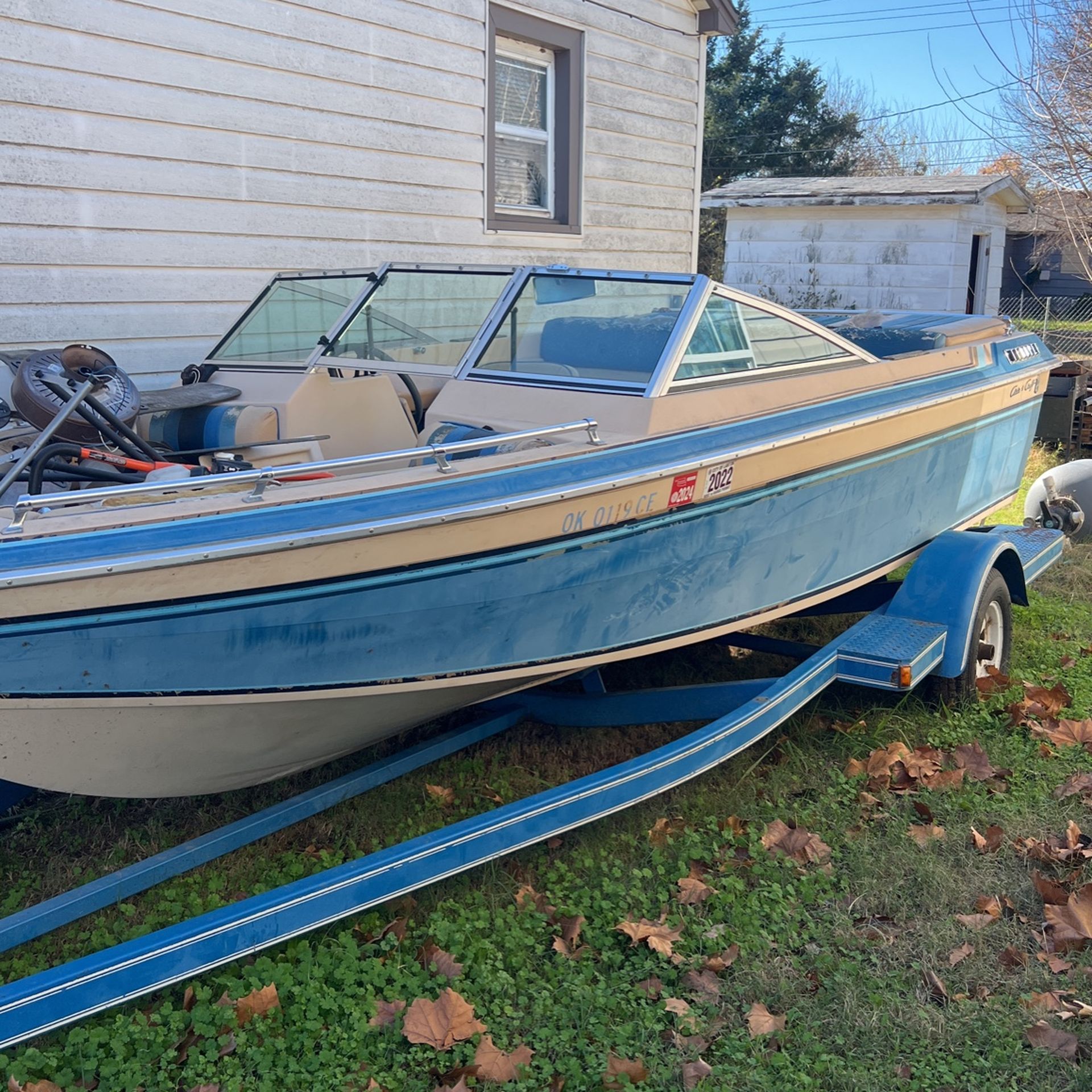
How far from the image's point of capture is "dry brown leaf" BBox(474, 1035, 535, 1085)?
2.49 metres

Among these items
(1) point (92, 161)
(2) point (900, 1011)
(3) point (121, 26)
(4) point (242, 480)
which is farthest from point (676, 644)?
(3) point (121, 26)

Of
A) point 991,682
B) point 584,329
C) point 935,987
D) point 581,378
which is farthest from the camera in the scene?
point 991,682

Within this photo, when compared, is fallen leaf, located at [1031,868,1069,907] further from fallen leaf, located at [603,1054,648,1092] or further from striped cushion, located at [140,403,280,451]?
striped cushion, located at [140,403,280,451]

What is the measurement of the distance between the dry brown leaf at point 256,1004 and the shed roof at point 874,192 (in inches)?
522

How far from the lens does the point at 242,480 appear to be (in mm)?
2785

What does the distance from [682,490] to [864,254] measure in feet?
40.8

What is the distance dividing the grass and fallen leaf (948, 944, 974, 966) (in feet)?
0.05

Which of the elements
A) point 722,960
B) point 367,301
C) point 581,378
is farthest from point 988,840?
point 367,301

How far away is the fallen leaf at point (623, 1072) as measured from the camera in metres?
2.46

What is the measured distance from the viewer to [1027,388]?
5766 millimetres

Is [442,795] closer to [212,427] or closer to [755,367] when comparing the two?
[212,427]

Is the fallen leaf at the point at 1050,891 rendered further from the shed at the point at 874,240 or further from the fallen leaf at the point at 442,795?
the shed at the point at 874,240

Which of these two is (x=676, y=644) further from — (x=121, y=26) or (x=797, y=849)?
(x=121, y=26)

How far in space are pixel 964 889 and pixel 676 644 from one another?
109cm
